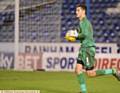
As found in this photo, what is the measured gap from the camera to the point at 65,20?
18.5 meters

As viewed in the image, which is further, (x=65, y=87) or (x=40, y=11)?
(x=40, y=11)

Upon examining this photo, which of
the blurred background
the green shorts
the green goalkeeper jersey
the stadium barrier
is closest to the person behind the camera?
the green goalkeeper jersey

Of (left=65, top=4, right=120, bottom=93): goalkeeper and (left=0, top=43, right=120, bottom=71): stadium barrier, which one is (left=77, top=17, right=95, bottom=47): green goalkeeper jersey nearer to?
(left=65, top=4, right=120, bottom=93): goalkeeper

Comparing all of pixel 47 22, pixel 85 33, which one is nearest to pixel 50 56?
pixel 47 22

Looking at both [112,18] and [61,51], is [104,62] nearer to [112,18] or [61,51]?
[61,51]

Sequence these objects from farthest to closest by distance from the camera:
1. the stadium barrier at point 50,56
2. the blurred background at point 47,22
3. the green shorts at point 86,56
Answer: the blurred background at point 47,22 < the stadium barrier at point 50,56 < the green shorts at point 86,56

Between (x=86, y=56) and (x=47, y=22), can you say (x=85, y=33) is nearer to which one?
(x=86, y=56)

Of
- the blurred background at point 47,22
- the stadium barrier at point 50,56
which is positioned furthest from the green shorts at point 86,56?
the blurred background at point 47,22

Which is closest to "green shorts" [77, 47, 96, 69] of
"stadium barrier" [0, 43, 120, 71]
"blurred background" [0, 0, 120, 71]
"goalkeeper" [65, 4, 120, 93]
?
"goalkeeper" [65, 4, 120, 93]

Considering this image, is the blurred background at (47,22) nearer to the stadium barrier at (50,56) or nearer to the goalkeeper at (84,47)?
the stadium barrier at (50,56)

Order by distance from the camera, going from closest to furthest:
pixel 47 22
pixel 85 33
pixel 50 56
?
pixel 85 33 → pixel 50 56 → pixel 47 22

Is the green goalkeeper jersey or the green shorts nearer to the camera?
the green goalkeeper jersey

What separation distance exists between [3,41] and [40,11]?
5.98ft

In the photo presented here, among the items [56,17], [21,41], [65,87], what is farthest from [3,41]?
[65,87]
